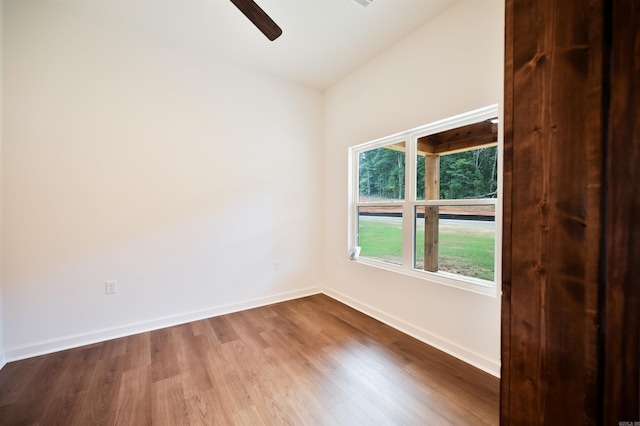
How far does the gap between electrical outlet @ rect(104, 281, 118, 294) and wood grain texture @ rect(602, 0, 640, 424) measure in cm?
315

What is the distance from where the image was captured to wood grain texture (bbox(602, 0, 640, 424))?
54cm

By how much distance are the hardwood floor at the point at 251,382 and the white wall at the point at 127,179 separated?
1.31ft

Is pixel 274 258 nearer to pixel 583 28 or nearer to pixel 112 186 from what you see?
pixel 112 186

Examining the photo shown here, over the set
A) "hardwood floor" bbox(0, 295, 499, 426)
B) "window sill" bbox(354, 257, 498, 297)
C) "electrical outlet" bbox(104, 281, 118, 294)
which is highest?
"window sill" bbox(354, 257, 498, 297)

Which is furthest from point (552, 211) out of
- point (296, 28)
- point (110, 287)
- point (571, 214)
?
point (110, 287)

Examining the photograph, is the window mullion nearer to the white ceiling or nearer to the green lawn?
the green lawn

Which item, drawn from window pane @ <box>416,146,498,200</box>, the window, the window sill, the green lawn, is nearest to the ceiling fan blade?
the window

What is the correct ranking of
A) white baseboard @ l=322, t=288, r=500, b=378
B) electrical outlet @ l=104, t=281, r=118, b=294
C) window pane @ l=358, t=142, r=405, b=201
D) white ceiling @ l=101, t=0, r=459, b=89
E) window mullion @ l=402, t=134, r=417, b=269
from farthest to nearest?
window pane @ l=358, t=142, r=405, b=201, window mullion @ l=402, t=134, r=417, b=269, electrical outlet @ l=104, t=281, r=118, b=294, white ceiling @ l=101, t=0, r=459, b=89, white baseboard @ l=322, t=288, r=500, b=378

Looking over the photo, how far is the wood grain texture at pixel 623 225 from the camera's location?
0.54 meters

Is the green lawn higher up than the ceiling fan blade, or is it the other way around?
the ceiling fan blade

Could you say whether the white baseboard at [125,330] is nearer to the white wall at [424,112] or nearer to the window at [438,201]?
the white wall at [424,112]

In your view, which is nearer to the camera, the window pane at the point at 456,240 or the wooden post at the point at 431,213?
the window pane at the point at 456,240

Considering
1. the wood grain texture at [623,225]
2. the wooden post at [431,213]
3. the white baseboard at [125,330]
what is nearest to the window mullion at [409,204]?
the wooden post at [431,213]

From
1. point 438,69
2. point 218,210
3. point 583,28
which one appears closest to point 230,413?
point 218,210
